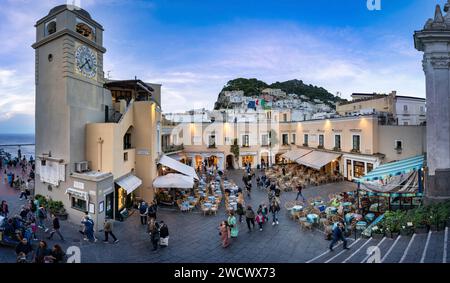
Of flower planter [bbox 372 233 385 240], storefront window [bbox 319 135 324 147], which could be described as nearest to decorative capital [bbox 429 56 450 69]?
flower planter [bbox 372 233 385 240]

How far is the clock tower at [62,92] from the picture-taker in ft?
37.8

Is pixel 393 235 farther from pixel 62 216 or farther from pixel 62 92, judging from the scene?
pixel 62 92

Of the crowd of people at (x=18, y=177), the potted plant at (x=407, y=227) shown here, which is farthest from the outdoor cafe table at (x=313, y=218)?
the crowd of people at (x=18, y=177)

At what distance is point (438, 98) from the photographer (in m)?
10.7

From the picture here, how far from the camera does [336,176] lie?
2253 centimetres

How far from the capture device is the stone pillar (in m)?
10.6

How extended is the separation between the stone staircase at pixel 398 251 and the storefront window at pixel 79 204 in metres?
10.3

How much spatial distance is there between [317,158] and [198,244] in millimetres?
18215

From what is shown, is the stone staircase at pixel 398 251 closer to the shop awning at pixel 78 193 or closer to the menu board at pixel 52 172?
the shop awning at pixel 78 193

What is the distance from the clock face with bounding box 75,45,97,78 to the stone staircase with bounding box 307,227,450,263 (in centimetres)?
1402

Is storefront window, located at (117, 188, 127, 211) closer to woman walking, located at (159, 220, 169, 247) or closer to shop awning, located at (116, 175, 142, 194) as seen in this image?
shop awning, located at (116, 175, 142, 194)

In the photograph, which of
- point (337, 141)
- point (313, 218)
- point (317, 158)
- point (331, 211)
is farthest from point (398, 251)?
point (337, 141)
